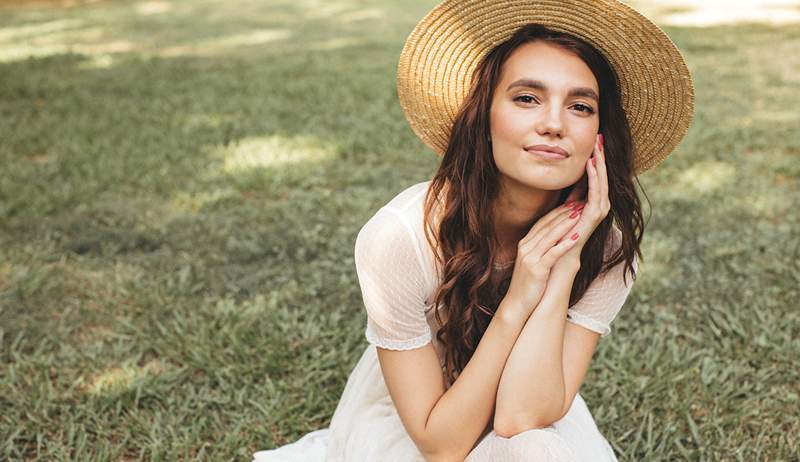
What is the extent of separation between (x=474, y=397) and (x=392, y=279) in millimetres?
373

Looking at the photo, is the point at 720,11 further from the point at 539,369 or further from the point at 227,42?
the point at 539,369

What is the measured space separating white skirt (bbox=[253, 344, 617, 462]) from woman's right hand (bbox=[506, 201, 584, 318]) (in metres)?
0.34

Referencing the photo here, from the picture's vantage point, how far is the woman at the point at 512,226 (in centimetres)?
196

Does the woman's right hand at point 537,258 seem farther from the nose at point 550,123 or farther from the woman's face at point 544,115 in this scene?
the nose at point 550,123

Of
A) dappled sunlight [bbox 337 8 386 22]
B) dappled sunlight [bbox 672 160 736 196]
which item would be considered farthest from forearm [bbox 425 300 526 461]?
dappled sunlight [bbox 337 8 386 22]

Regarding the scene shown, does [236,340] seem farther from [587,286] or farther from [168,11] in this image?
[168,11]

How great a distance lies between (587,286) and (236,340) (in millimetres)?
1630

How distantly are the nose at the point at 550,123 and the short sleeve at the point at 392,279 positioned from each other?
1.39ft

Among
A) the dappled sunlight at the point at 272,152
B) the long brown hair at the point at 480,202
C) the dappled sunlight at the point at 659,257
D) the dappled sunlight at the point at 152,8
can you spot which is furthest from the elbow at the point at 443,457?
the dappled sunlight at the point at 152,8

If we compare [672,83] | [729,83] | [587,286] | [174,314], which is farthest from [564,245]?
[729,83]

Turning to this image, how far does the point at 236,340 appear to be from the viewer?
325 centimetres

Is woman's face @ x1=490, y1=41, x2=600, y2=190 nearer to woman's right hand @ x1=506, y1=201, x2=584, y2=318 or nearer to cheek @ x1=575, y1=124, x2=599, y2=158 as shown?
cheek @ x1=575, y1=124, x2=599, y2=158

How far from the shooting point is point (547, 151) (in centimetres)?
194

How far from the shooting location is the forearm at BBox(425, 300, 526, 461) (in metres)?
1.99
